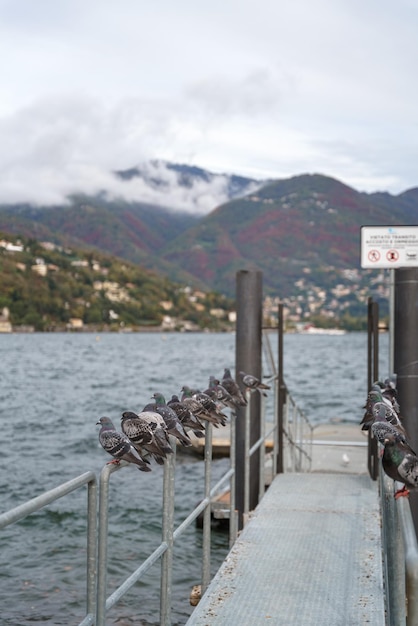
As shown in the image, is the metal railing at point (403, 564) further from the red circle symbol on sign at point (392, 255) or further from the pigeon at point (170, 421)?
the red circle symbol on sign at point (392, 255)

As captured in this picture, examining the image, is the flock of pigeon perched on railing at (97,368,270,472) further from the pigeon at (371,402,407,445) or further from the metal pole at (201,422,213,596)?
the pigeon at (371,402,407,445)

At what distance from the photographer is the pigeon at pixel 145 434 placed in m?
4.19

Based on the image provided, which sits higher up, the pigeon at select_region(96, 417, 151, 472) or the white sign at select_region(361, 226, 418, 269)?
the white sign at select_region(361, 226, 418, 269)

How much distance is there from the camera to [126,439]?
3984 mm

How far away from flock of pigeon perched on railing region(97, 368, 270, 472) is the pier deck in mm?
984

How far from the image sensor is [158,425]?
435 centimetres

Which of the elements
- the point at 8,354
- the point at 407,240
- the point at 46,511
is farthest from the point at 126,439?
the point at 8,354

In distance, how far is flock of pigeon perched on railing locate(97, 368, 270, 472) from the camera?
394 centimetres

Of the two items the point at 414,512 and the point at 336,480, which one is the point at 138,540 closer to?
the point at 336,480

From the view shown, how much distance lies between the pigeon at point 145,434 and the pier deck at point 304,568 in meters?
1.27

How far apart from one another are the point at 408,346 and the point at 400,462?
3.92 metres

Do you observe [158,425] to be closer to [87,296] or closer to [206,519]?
[206,519]

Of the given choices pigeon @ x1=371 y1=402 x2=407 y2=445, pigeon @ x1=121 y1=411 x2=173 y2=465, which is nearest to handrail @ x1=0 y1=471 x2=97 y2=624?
pigeon @ x1=121 y1=411 x2=173 y2=465

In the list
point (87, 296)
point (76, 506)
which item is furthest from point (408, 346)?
point (87, 296)
